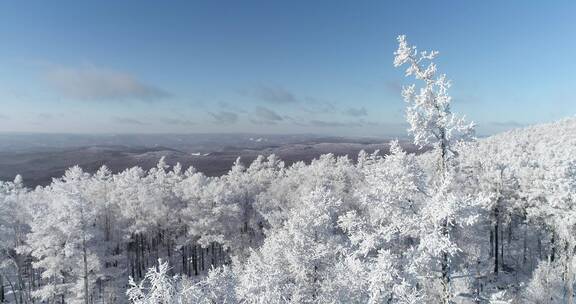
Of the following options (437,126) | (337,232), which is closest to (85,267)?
(337,232)

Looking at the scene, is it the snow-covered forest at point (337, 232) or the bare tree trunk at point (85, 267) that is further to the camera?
the bare tree trunk at point (85, 267)

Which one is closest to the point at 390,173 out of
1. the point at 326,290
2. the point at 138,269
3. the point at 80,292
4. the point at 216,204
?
the point at 326,290

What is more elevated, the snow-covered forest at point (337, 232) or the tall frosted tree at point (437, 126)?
the tall frosted tree at point (437, 126)

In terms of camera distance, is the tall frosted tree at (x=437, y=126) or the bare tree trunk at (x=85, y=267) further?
the bare tree trunk at (x=85, y=267)

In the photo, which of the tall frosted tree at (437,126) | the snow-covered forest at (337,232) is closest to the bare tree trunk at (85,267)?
the snow-covered forest at (337,232)

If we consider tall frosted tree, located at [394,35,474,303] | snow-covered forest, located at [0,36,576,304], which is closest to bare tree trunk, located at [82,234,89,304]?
snow-covered forest, located at [0,36,576,304]

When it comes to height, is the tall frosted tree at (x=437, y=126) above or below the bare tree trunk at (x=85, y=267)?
above

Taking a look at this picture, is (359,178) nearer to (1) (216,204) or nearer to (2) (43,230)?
(1) (216,204)

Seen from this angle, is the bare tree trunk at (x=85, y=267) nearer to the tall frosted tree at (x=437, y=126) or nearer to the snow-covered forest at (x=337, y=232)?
the snow-covered forest at (x=337, y=232)
